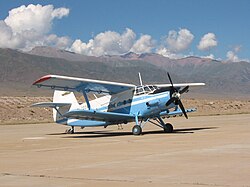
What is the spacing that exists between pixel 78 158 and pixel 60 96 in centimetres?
1741

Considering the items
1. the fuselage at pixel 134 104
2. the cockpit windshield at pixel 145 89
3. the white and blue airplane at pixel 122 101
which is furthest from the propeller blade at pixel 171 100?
the cockpit windshield at pixel 145 89

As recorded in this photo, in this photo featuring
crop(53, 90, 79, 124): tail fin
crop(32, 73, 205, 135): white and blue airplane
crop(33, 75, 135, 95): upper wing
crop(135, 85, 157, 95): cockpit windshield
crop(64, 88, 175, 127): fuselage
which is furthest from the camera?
crop(53, 90, 79, 124): tail fin

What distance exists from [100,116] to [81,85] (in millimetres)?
1992

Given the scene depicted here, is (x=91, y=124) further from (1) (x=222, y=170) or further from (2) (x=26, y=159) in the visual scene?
(1) (x=222, y=170)

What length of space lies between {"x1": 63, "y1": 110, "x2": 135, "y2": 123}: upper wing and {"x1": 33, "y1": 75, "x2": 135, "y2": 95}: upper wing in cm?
157

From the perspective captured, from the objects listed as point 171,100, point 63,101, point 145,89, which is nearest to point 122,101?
point 145,89

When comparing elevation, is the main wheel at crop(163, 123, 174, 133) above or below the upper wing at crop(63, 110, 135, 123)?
below

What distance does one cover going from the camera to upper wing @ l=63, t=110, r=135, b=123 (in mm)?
26325

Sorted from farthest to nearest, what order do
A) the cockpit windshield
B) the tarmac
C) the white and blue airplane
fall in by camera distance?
the cockpit windshield < the white and blue airplane < the tarmac

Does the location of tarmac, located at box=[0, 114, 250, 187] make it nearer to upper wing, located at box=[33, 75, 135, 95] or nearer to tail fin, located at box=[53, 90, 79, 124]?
upper wing, located at box=[33, 75, 135, 95]

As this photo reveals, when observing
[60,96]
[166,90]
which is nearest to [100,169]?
[166,90]

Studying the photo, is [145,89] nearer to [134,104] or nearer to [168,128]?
[134,104]

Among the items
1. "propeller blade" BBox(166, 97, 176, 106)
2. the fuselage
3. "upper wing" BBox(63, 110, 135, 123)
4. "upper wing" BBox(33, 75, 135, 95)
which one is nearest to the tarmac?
"upper wing" BBox(33, 75, 135, 95)

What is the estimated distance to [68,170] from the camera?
12.1 m
